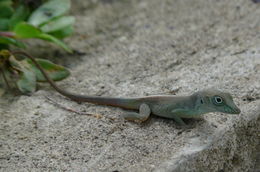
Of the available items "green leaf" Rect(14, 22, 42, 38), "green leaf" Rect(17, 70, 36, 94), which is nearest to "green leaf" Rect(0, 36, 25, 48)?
"green leaf" Rect(14, 22, 42, 38)

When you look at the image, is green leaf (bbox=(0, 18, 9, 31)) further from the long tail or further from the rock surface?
the long tail

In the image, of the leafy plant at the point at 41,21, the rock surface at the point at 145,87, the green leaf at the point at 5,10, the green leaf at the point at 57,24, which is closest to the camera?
the rock surface at the point at 145,87

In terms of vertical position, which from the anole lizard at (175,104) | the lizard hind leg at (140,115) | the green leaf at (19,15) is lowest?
the lizard hind leg at (140,115)

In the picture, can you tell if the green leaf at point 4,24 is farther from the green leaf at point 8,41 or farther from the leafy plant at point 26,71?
the leafy plant at point 26,71

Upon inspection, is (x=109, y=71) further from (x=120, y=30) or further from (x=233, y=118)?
(x=233, y=118)

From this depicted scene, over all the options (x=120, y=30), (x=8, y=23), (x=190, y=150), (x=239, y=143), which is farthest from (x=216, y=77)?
(x=8, y=23)

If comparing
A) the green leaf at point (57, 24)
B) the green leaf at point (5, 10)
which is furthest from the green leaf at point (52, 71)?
the green leaf at point (5, 10)

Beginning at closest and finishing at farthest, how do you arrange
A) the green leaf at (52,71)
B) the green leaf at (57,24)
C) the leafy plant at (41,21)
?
the green leaf at (52,71) → the leafy plant at (41,21) → the green leaf at (57,24)
